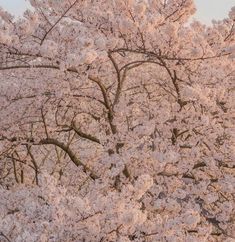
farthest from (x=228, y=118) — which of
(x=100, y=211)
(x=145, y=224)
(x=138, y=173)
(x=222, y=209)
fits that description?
(x=100, y=211)

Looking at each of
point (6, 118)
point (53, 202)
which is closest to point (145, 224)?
point (53, 202)

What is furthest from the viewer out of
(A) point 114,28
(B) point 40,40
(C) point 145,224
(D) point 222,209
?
(D) point 222,209

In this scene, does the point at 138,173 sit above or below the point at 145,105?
below

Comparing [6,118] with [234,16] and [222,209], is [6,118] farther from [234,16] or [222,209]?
[234,16]

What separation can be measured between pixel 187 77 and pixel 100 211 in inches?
178

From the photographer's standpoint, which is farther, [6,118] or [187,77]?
[187,77]

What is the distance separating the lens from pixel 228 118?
9.20 m

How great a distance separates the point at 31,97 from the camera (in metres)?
7.82

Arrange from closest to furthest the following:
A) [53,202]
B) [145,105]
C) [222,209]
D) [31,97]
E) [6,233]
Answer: [6,233] < [53,202] < [31,97] < [222,209] < [145,105]

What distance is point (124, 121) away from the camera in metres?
8.21

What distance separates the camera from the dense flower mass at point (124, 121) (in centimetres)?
521

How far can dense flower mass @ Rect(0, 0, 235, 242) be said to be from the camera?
5207 millimetres

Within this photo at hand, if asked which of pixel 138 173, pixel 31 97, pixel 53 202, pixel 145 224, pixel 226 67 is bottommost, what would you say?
pixel 53 202

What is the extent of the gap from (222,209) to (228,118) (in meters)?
1.86
